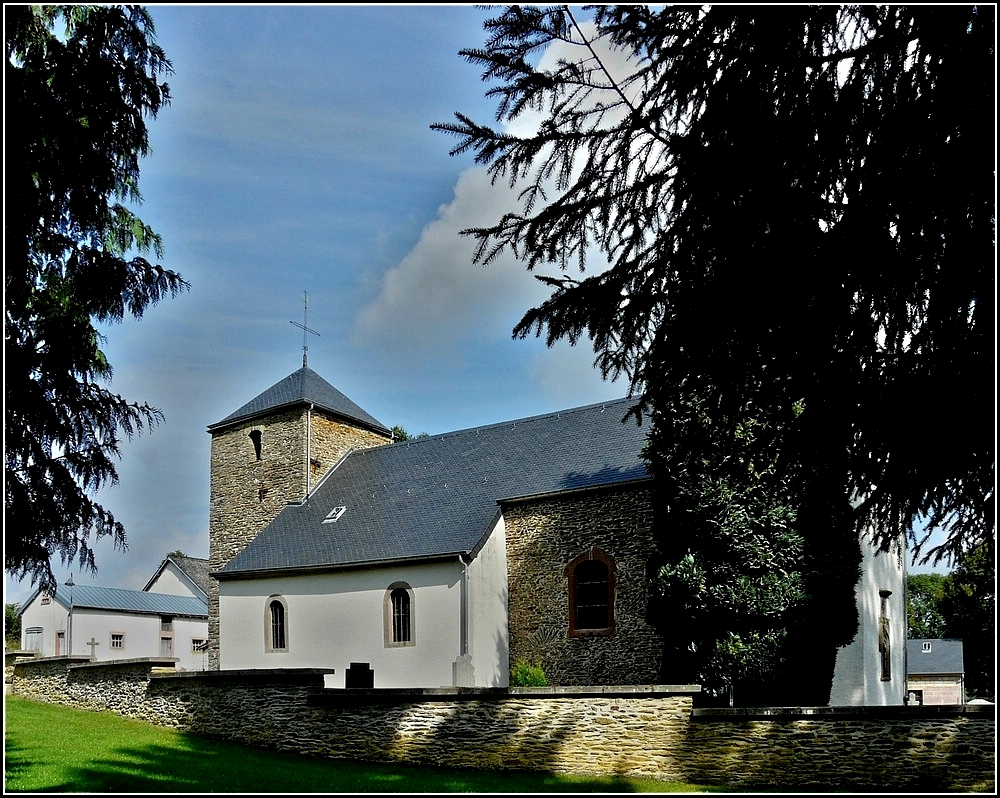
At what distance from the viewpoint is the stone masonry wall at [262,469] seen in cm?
2991

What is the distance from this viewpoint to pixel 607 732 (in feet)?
42.4

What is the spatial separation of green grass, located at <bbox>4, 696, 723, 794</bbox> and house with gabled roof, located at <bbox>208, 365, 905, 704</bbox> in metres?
3.66

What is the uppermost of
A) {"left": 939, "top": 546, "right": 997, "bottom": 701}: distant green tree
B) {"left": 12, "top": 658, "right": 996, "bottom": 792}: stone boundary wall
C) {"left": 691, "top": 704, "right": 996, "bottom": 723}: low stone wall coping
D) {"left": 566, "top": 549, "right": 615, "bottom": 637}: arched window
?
{"left": 566, "top": 549, "right": 615, "bottom": 637}: arched window

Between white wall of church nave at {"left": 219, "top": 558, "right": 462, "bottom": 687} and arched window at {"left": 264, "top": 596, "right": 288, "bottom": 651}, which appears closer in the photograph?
white wall of church nave at {"left": 219, "top": 558, "right": 462, "bottom": 687}

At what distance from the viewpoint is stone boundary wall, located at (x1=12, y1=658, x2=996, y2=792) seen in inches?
441

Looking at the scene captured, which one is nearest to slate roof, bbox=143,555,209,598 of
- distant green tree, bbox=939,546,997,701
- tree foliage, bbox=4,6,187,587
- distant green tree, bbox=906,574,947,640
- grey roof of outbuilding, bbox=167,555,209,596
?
grey roof of outbuilding, bbox=167,555,209,596

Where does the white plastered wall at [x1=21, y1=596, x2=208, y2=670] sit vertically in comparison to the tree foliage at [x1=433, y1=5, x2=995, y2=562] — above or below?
below

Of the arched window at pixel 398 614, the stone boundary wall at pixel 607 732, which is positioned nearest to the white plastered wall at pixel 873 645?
the stone boundary wall at pixel 607 732

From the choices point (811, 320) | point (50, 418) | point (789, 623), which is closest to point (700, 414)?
point (811, 320)

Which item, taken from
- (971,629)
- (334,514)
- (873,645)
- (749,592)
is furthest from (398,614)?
(971,629)

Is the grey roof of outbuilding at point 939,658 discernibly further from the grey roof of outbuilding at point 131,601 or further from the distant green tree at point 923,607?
the grey roof of outbuilding at point 131,601

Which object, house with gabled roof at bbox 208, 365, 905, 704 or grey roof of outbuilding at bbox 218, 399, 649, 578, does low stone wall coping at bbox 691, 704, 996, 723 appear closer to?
house with gabled roof at bbox 208, 365, 905, 704

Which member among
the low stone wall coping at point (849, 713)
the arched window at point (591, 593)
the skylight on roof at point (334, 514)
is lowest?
the low stone wall coping at point (849, 713)

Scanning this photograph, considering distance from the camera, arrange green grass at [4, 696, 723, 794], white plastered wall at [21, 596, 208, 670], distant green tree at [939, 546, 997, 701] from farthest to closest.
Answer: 1. white plastered wall at [21, 596, 208, 670]
2. distant green tree at [939, 546, 997, 701]
3. green grass at [4, 696, 723, 794]
